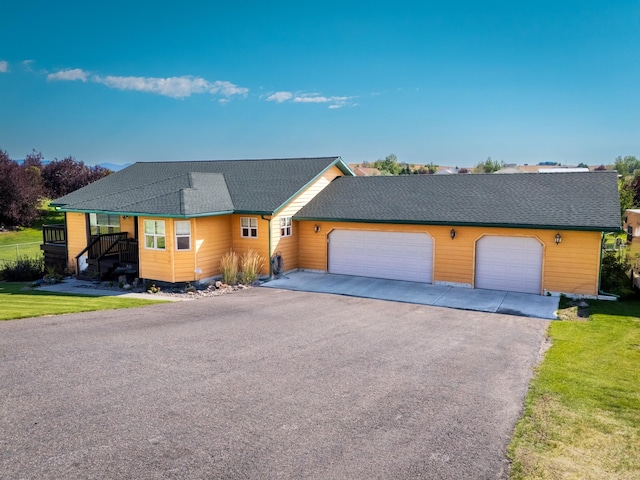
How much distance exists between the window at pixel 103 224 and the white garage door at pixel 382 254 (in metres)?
9.51

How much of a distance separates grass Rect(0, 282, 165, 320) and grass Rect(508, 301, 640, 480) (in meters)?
11.8

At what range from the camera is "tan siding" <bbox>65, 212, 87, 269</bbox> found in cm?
1992

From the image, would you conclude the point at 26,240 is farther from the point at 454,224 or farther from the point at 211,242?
the point at 454,224

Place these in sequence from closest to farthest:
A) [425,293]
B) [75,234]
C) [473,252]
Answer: [425,293]
[473,252]
[75,234]

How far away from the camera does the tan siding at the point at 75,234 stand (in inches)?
784

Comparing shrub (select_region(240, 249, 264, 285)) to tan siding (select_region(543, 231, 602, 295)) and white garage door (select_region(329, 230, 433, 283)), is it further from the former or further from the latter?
tan siding (select_region(543, 231, 602, 295))

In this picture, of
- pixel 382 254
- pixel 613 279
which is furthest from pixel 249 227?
pixel 613 279

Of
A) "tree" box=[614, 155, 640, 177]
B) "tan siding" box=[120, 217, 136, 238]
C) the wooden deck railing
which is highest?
"tree" box=[614, 155, 640, 177]

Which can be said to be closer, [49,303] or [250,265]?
[49,303]

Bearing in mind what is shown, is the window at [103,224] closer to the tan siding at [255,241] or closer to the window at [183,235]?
the window at [183,235]

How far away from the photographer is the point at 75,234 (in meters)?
20.2

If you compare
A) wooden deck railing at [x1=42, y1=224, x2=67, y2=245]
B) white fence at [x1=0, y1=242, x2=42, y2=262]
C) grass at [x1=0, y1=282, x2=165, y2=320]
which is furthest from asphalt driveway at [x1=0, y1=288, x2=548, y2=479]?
white fence at [x1=0, y1=242, x2=42, y2=262]

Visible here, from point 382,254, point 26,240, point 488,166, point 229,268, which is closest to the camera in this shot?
point 229,268

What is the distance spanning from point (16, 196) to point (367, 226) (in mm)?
31649
